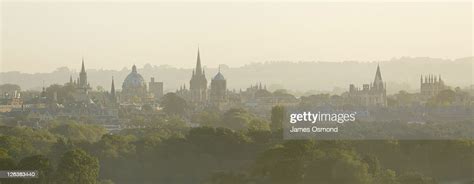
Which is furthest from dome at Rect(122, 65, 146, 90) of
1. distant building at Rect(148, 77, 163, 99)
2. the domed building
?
distant building at Rect(148, 77, 163, 99)

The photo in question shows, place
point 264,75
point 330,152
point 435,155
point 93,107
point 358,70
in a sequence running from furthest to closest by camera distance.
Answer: point 264,75 → point 93,107 → point 358,70 → point 435,155 → point 330,152

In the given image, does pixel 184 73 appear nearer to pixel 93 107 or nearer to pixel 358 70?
pixel 93 107

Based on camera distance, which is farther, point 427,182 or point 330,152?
point 330,152

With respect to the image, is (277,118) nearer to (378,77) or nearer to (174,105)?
(378,77)

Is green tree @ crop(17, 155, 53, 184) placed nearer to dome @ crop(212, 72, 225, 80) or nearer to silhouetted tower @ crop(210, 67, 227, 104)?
silhouetted tower @ crop(210, 67, 227, 104)

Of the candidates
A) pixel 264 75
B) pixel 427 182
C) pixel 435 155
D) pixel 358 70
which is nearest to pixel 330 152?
pixel 427 182

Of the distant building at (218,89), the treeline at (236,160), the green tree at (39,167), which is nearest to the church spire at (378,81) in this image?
the distant building at (218,89)

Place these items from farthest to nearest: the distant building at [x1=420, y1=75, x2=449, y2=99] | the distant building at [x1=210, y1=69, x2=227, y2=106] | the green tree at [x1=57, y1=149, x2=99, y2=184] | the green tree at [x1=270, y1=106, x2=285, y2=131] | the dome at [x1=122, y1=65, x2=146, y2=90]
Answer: the dome at [x1=122, y1=65, x2=146, y2=90], the distant building at [x1=210, y1=69, x2=227, y2=106], the distant building at [x1=420, y1=75, x2=449, y2=99], the green tree at [x1=270, y1=106, x2=285, y2=131], the green tree at [x1=57, y1=149, x2=99, y2=184]
